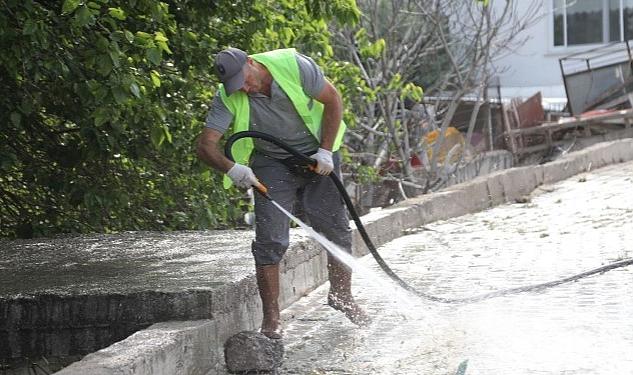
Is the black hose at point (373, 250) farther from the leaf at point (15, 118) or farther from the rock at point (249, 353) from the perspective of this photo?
the leaf at point (15, 118)

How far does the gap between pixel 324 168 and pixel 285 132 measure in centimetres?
31

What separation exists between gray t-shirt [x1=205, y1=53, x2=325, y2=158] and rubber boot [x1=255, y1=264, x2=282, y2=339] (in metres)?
0.66

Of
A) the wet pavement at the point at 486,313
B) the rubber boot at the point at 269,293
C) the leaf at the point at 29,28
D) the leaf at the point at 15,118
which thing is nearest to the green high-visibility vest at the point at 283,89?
the rubber boot at the point at 269,293

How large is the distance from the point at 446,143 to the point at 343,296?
1251 centimetres

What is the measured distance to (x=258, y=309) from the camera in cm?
644

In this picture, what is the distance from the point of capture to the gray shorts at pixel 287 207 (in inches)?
229

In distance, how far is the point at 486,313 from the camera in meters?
6.47

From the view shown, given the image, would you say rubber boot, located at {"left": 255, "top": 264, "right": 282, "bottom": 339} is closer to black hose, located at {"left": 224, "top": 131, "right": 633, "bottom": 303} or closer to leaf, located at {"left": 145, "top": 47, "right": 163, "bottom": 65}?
black hose, located at {"left": 224, "top": 131, "right": 633, "bottom": 303}

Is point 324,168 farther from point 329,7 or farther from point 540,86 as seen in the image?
point 540,86

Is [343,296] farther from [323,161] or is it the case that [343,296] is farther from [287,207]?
[323,161]

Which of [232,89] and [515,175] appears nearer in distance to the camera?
[232,89]

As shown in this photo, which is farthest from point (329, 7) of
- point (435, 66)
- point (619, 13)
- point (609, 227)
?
point (619, 13)

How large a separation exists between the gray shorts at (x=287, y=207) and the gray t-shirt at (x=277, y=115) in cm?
11

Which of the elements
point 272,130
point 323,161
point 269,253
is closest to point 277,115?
point 272,130
